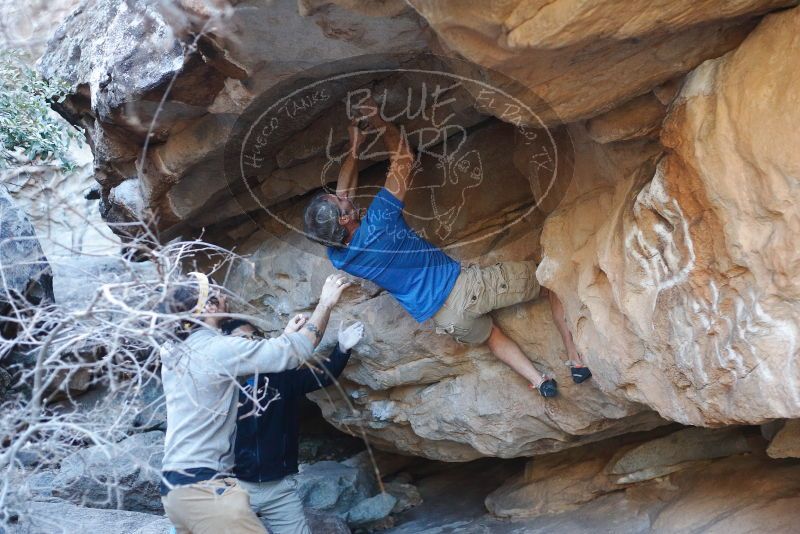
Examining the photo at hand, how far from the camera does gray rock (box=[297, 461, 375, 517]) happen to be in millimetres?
4934

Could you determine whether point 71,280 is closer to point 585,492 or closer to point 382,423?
point 382,423

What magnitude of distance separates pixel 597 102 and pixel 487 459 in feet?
12.2

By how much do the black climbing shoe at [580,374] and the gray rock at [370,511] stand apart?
1.95 m

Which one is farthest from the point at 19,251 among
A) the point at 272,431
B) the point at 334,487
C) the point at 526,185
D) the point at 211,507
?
the point at 526,185

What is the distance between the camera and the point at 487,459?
5.70 m

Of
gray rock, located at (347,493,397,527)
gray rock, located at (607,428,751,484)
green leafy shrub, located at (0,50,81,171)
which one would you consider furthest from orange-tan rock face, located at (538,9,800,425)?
green leafy shrub, located at (0,50,81,171)

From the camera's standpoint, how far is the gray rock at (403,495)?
519 centimetres

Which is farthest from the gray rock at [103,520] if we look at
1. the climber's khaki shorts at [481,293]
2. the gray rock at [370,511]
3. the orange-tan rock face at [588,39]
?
the orange-tan rock face at [588,39]

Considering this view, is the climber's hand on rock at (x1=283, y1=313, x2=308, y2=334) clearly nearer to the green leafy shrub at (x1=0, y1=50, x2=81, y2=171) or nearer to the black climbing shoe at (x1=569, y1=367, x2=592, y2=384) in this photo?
the black climbing shoe at (x1=569, y1=367, x2=592, y2=384)

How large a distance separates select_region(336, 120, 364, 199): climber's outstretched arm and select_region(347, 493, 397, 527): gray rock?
7.47 ft

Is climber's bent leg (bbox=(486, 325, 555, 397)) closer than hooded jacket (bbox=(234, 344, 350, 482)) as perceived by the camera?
No

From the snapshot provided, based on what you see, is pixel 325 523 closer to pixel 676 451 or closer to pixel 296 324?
pixel 296 324

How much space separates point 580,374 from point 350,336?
1.25m

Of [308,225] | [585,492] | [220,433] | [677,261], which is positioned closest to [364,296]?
[308,225]
